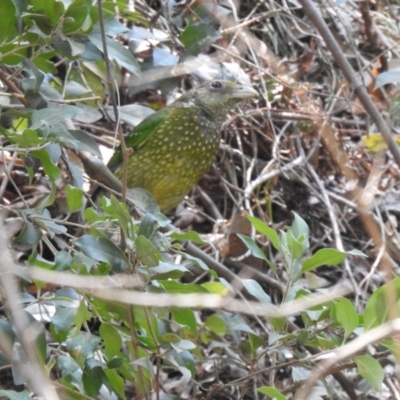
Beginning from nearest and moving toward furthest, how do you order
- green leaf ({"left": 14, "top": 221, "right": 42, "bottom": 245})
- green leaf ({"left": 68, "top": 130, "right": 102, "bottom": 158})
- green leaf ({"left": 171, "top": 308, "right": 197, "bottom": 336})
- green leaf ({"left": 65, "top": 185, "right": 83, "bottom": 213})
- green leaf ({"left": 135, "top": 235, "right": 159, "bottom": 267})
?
green leaf ({"left": 135, "top": 235, "right": 159, "bottom": 267}), green leaf ({"left": 14, "top": 221, "right": 42, "bottom": 245}), green leaf ({"left": 65, "top": 185, "right": 83, "bottom": 213}), green leaf ({"left": 171, "top": 308, "right": 197, "bottom": 336}), green leaf ({"left": 68, "top": 130, "right": 102, "bottom": 158})

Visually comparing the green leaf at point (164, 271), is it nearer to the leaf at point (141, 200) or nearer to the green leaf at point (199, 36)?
the leaf at point (141, 200)

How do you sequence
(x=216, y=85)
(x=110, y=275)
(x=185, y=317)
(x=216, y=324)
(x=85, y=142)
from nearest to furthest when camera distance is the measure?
1. (x=110, y=275)
2. (x=185, y=317)
3. (x=85, y=142)
4. (x=216, y=324)
5. (x=216, y=85)

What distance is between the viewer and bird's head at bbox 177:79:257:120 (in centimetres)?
434

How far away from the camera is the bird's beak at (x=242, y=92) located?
13.9ft

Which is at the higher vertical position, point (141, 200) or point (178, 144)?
point (141, 200)

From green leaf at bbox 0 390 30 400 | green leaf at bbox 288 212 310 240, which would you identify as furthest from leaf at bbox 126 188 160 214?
green leaf at bbox 0 390 30 400

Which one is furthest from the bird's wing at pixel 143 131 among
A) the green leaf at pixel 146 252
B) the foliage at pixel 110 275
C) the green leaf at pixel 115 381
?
the green leaf at pixel 146 252

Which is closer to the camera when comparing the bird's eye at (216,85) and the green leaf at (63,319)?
the green leaf at (63,319)

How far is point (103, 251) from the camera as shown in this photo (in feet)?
6.61

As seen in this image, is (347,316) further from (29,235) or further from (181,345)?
(29,235)

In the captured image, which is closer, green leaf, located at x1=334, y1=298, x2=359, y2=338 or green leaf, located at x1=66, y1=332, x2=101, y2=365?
green leaf, located at x1=334, y1=298, x2=359, y2=338

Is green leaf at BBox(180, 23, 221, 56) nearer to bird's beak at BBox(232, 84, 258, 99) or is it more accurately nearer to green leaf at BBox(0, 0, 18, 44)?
bird's beak at BBox(232, 84, 258, 99)

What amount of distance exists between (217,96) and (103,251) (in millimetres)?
2542

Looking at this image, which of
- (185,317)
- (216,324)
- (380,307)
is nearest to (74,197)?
(185,317)
